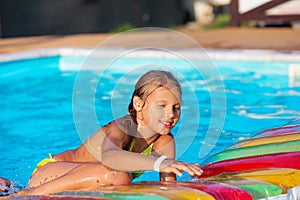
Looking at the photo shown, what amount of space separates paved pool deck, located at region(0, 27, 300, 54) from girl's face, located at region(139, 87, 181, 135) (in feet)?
21.3

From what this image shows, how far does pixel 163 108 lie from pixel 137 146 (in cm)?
38

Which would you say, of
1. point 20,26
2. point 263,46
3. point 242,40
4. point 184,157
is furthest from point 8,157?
point 20,26

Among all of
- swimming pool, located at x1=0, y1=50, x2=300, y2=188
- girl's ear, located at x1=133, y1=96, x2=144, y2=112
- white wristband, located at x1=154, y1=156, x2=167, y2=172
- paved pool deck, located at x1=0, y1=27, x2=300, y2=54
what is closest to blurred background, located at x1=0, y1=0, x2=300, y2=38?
paved pool deck, located at x1=0, y1=27, x2=300, y2=54

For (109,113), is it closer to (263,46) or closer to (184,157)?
(184,157)

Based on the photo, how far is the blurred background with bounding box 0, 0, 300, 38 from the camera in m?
12.1

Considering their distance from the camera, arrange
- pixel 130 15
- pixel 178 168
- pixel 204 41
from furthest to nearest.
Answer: pixel 130 15, pixel 204 41, pixel 178 168

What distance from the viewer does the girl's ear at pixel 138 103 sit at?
3453 mm

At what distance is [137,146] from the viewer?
365 cm

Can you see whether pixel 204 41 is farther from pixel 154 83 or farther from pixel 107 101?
pixel 154 83

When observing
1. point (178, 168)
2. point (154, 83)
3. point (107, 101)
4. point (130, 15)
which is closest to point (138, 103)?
point (154, 83)

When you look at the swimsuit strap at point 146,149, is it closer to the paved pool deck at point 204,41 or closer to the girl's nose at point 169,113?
the girl's nose at point 169,113

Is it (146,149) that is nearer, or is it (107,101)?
(146,149)

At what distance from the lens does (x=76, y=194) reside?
126 inches

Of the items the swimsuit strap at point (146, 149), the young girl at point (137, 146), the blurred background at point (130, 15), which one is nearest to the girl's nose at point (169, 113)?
the young girl at point (137, 146)
